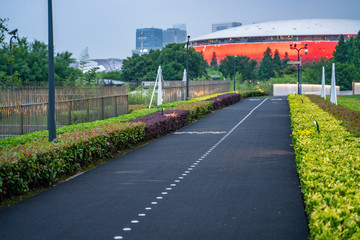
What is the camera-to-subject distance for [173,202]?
9.48 metres

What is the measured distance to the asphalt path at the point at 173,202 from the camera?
763 centimetres

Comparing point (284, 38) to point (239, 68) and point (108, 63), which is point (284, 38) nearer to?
point (239, 68)

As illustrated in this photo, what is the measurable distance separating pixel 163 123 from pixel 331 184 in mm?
15547

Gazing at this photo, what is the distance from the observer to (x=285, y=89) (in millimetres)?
99625

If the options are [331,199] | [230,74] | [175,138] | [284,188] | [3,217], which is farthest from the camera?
[230,74]

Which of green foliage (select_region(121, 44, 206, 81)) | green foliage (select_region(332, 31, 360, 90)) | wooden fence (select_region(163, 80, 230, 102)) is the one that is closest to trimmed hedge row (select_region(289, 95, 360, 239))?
wooden fence (select_region(163, 80, 230, 102))

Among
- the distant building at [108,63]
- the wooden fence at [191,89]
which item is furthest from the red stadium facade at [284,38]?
the wooden fence at [191,89]

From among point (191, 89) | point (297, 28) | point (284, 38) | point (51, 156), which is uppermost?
point (297, 28)

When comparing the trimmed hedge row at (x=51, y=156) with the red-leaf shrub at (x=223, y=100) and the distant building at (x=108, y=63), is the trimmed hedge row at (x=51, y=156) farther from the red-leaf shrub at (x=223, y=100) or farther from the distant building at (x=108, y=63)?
the distant building at (x=108, y=63)

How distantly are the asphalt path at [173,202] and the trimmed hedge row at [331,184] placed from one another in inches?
30.8

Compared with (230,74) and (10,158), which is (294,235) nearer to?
(10,158)

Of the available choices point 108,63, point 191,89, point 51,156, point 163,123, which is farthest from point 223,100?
point 108,63

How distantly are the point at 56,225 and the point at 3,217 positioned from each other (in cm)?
119

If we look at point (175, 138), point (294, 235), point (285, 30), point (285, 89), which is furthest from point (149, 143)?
point (285, 30)
